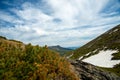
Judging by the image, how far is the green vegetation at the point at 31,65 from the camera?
31.0ft

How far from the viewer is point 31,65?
1008 centimetres

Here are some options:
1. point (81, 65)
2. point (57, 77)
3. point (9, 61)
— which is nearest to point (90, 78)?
point (81, 65)

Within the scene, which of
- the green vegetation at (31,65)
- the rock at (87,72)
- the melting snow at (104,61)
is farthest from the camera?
the melting snow at (104,61)

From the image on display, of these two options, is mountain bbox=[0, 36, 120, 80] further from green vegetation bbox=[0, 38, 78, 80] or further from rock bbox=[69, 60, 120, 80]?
rock bbox=[69, 60, 120, 80]

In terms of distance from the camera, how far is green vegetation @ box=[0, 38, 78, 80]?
9.45 m

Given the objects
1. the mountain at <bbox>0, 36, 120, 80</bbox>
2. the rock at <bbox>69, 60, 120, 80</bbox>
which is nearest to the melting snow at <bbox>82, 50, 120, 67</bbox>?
the rock at <bbox>69, 60, 120, 80</bbox>

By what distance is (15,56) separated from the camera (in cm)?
1069

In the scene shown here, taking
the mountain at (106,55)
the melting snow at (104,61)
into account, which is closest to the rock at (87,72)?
the mountain at (106,55)

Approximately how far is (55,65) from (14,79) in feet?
8.51

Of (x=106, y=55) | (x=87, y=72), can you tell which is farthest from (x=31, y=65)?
(x=106, y=55)

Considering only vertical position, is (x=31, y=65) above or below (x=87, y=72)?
above

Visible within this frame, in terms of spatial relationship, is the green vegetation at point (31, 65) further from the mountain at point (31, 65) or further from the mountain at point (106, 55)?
the mountain at point (106, 55)

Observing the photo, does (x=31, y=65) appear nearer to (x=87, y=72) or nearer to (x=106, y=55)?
(x=87, y=72)

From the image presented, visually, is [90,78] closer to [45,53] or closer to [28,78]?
[45,53]
